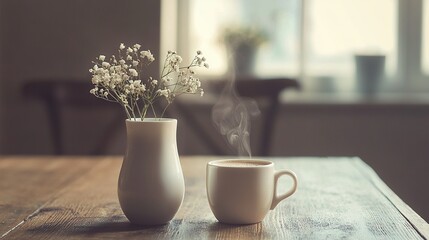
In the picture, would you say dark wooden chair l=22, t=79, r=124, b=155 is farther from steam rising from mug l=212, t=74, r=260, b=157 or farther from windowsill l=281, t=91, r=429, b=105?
windowsill l=281, t=91, r=429, b=105

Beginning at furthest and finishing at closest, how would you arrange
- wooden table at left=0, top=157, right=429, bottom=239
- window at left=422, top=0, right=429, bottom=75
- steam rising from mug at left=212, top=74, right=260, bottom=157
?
1. window at left=422, top=0, right=429, bottom=75
2. steam rising from mug at left=212, top=74, right=260, bottom=157
3. wooden table at left=0, top=157, right=429, bottom=239

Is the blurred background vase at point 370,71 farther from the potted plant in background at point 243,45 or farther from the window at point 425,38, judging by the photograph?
the potted plant in background at point 243,45

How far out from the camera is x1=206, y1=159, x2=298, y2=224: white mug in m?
1.06

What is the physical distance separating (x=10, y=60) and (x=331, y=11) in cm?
146

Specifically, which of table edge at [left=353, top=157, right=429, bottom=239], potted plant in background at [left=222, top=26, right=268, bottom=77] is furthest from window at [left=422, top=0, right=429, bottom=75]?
table edge at [left=353, top=157, right=429, bottom=239]

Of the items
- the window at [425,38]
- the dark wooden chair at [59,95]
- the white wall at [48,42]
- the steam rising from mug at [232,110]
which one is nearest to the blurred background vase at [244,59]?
the steam rising from mug at [232,110]

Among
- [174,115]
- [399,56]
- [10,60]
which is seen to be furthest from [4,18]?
[399,56]

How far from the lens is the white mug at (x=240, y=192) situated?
106 cm

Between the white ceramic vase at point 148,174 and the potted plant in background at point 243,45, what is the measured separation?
213cm

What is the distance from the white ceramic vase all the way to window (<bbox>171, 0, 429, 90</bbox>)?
87.2 inches

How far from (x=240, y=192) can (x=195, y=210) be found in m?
0.16

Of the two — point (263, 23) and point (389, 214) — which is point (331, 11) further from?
point (389, 214)

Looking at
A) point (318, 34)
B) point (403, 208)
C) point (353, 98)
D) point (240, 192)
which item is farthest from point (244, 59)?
point (240, 192)

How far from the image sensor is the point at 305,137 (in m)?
3.16
